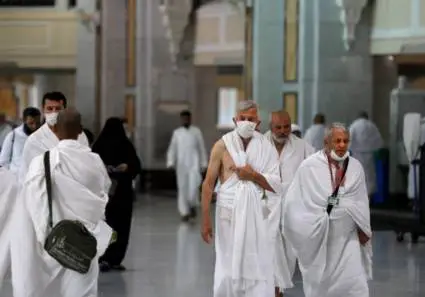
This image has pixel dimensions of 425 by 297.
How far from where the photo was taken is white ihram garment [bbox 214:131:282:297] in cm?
861

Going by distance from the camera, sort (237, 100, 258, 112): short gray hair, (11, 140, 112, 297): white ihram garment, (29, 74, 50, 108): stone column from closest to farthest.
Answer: (11, 140, 112, 297): white ihram garment
(237, 100, 258, 112): short gray hair
(29, 74, 50, 108): stone column

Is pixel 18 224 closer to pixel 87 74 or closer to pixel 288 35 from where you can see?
pixel 288 35

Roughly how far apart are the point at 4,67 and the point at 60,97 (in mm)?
17159

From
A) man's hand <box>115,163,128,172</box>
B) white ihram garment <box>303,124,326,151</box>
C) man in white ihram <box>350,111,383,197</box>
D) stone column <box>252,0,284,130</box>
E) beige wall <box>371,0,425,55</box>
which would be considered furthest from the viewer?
stone column <box>252,0,284,130</box>

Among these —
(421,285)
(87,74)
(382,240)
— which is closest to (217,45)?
(87,74)

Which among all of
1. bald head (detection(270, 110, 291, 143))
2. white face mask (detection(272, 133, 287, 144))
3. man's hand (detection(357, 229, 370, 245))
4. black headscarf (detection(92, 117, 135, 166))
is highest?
bald head (detection(270, 110, 291, 143))

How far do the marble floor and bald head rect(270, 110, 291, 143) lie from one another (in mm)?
1524

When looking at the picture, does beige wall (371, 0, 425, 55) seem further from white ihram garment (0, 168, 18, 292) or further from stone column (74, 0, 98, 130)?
white ihram garment (0, 168, 18, 292)

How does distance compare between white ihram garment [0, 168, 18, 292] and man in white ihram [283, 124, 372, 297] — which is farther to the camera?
man in white ihram [283, 124, 372, 297]

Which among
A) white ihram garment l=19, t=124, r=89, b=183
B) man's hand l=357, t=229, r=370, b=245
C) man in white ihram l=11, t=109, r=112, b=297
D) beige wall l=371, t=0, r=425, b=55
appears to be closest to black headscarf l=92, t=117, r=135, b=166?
white ihram garment l=19, t=124, r=89, b=183

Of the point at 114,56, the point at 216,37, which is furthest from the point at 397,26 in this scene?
the point at 114,56

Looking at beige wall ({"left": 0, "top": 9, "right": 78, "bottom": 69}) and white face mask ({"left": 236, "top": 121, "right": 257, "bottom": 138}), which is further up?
beige wall ({"left": 0, "top": 9, "right": 78, "bottom": 69})

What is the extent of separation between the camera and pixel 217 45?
25.1 meters

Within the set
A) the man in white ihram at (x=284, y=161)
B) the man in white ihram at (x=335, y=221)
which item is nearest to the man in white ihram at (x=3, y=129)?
the man in white ihram at (x=284, y=161)
